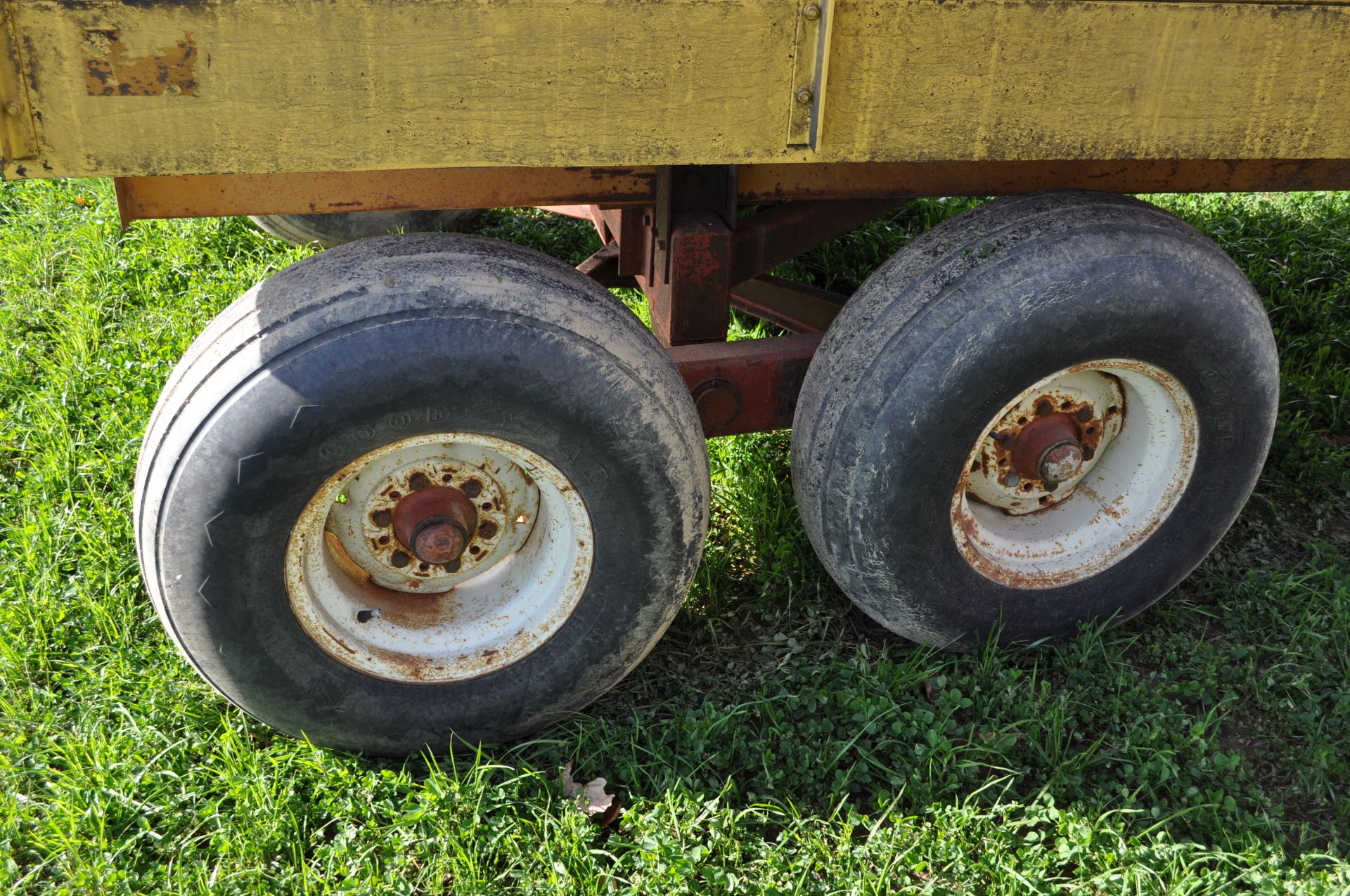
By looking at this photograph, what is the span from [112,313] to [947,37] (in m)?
3.63

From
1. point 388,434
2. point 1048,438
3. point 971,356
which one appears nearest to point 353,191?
point 388,434

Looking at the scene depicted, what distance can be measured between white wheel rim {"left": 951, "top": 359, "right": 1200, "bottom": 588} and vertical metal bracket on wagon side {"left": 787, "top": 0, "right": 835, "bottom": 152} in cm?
102

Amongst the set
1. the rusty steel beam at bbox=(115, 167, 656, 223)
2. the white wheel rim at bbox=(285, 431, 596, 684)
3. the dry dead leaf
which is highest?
the rusty steel beam at bbox=(115, 167, 656, 223)

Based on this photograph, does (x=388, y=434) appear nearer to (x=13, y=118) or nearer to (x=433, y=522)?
(x=433, y=522)

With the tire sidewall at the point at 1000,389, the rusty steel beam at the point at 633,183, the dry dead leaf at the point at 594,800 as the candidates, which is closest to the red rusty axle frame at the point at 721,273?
the rusty steel beam at the point at 633,183

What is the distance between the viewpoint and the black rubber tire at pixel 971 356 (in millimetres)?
2350

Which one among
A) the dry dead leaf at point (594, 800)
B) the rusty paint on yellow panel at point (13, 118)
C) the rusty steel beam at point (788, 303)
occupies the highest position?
the rusty paint on yellow panel at point (13, 118)

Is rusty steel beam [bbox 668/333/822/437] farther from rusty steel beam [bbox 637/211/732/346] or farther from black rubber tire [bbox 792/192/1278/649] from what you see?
black rubber tire [bbox 792/192/1278/649]

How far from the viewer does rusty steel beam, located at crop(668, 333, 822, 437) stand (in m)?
2.68

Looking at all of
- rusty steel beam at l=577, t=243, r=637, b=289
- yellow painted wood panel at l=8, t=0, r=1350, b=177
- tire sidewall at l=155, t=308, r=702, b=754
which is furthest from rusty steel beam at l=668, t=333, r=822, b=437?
rusty steel beam at l=577, t=243, r=637, b=289

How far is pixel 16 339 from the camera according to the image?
4.13 metres

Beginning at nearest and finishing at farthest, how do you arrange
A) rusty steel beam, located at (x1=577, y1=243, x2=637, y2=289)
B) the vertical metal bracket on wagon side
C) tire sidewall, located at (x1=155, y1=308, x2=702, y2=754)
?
the vertical metal bracket on wagon side < tire sidewall, located at (x1=155, y1=308, x2=702, y2=754) < rusty steel beam, located at (x1=577, y1=243, x2=637, y2=289)

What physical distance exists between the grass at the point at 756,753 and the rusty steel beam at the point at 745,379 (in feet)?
1.58

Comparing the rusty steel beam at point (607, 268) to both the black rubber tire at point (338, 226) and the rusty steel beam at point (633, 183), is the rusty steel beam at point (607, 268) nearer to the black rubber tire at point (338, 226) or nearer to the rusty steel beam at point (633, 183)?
the black rubber tire at point (338, 226)
